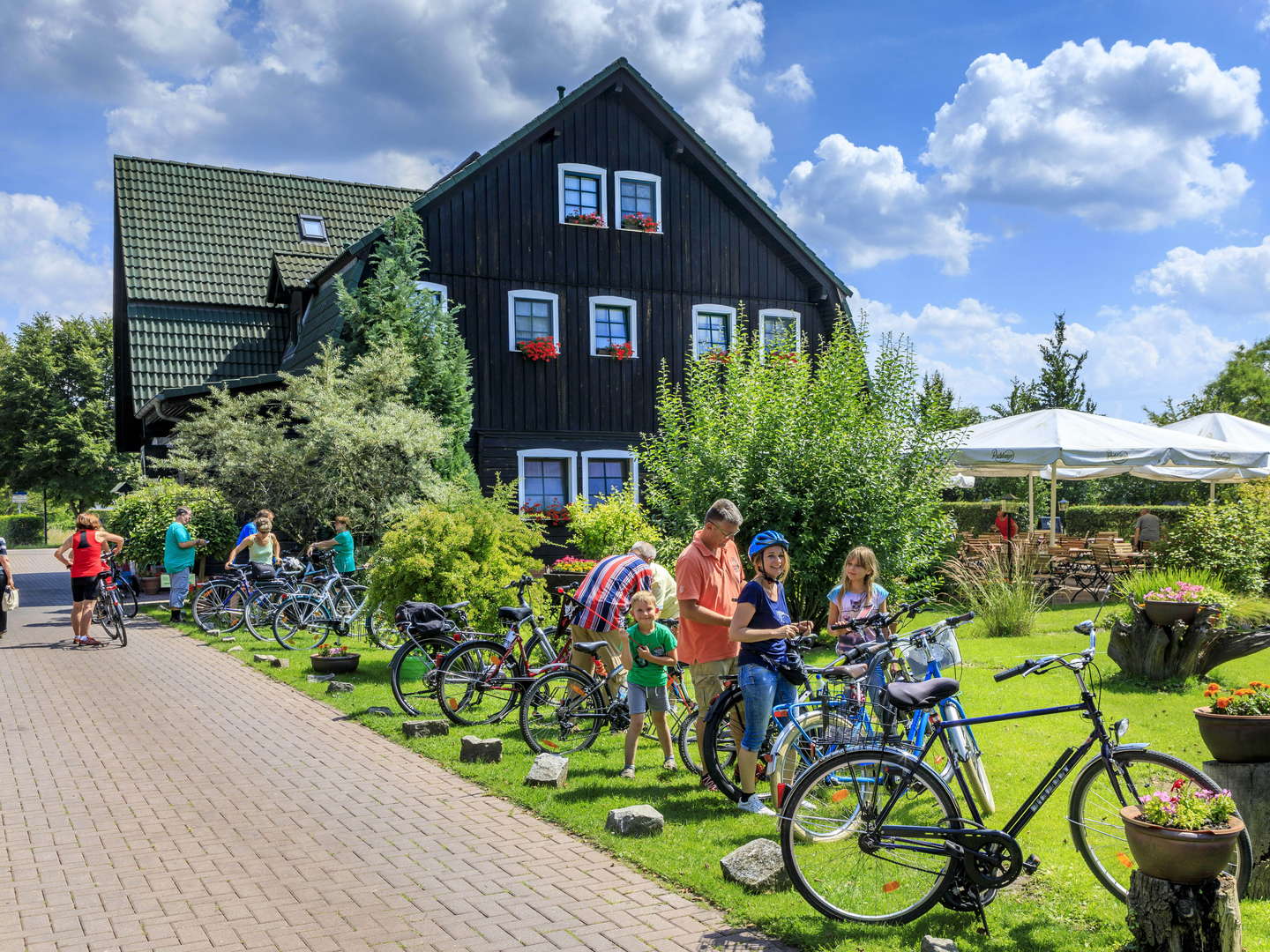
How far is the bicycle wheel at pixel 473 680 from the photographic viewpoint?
970 centimetres

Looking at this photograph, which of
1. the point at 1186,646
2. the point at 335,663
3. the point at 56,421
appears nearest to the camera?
the point at 1186,646

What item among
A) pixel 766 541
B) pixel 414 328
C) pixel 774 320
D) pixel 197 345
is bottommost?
pixel 766 541

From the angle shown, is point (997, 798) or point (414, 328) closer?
point (997, 798)

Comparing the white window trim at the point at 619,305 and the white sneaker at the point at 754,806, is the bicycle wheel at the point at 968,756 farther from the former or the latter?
the white window trim at the point at 619,305

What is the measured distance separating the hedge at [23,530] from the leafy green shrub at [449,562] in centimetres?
5824

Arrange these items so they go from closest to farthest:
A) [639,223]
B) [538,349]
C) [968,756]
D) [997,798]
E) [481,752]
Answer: [968,756] → [997,798] → [481,752] → [538,349] → [639,223]

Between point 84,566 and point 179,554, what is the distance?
1.84 meters

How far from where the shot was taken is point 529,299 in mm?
22391

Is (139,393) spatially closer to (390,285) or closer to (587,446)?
(390,285)

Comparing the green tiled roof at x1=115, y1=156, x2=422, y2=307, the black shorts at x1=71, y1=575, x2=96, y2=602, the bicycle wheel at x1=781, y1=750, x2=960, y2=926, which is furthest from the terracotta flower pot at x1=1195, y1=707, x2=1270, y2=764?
the green tiled roof at x1=115, y1=156, x2=422, y2=307

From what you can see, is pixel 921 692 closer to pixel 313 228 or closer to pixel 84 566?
pixel 84 566

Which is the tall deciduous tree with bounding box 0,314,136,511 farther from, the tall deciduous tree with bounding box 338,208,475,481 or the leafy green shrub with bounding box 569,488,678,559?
the leafy green shrub with bounding box 569,488,678,559

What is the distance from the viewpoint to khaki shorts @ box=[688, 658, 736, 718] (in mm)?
7344

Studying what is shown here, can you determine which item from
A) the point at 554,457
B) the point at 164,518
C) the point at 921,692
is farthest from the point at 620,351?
the point at 921,692
